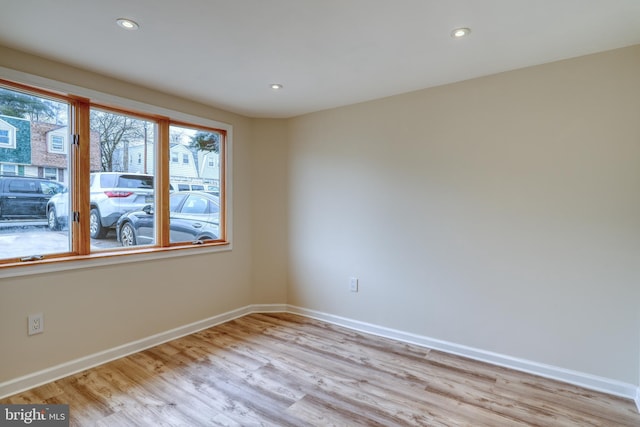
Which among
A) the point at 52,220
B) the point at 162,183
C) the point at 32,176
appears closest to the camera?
the point at 32,176

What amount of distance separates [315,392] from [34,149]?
2677 millimetres

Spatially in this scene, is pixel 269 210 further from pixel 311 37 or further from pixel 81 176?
pixel 311 37

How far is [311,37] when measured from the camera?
2.01 m

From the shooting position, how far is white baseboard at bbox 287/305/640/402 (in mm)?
2176

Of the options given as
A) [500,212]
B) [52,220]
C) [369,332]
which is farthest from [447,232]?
[52,220]

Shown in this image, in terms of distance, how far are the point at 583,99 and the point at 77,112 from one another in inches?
149

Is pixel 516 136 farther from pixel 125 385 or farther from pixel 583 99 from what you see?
pixel 125 385

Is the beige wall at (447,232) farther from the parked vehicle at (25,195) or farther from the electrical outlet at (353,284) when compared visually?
the parked vehicle at (25,195)

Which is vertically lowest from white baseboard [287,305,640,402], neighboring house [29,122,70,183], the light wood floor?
the light wood floor

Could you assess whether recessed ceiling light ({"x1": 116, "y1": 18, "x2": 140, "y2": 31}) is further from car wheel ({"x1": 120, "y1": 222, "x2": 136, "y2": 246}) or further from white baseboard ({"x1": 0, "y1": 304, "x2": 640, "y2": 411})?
white baseboard ({"x1": 0, "y1": 304, "x2": 640, "y2": 411})

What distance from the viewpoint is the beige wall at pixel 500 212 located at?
2.18 metres

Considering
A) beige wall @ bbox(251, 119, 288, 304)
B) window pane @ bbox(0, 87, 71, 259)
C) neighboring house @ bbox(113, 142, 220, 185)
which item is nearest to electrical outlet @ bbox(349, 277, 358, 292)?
beige wall @ bbox(251, 119, 288, 304)

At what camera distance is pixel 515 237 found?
251 centimetres

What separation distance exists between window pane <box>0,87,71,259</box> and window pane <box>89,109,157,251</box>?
20 cm
